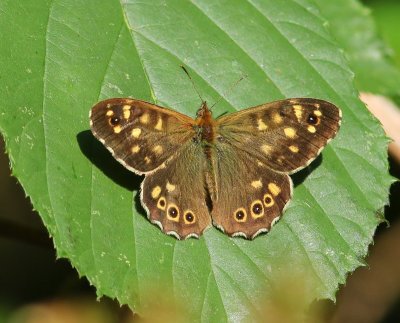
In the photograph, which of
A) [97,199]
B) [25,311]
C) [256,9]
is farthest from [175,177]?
[25,311]

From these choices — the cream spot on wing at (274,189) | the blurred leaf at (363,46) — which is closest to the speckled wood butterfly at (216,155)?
the cream spot on wing at (274,189)

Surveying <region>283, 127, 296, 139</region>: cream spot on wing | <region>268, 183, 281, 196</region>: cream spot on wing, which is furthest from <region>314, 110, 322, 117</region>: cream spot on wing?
<region>268, 183, 281, 196</region>: cream spot on wing

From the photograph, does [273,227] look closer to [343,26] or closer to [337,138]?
[337,138]

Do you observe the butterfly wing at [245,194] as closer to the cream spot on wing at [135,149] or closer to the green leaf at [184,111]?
the green leaf at [184,111]

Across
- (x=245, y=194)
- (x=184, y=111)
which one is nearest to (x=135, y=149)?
(x=184, y=111)

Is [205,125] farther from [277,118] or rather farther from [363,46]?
[363,46]

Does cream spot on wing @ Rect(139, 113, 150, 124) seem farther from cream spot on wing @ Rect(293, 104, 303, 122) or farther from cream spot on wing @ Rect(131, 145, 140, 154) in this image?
cream spot on wing @ Rect(293, 104, 303, 122)

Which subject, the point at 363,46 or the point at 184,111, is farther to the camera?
the point at 363,46
